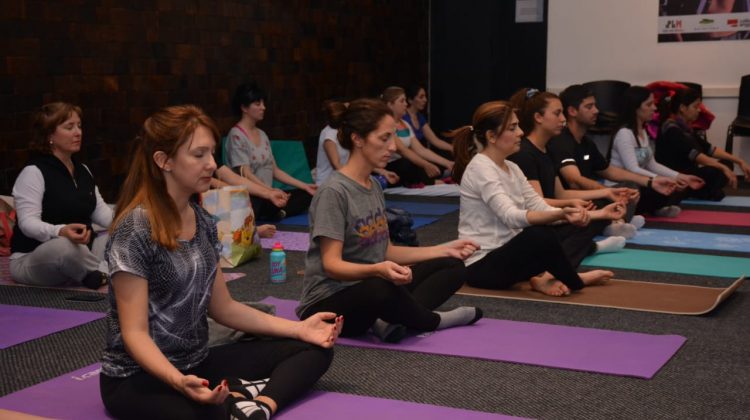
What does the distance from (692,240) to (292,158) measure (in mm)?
3157

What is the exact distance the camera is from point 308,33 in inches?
321

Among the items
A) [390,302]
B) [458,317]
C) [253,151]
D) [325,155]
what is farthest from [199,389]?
[325,155]

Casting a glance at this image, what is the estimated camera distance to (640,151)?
6473mm

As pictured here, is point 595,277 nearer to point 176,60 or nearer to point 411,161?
point 176,60

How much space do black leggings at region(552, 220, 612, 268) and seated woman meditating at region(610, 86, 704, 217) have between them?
146 centimetres

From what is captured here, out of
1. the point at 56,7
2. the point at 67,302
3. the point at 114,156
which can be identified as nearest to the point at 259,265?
the point at 67,302

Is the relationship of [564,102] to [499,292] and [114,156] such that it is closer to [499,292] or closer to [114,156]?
[499,292]

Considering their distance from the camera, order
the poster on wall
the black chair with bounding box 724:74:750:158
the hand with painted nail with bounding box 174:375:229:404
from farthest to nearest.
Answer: the poster on wall → the black chair with bounding box 724:74:750:158 → the hand with painted nail with bounding box 174:375:229:404

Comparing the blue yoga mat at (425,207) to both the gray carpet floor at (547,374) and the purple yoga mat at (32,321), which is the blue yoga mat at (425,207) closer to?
the gray carpet floor at (547,374)

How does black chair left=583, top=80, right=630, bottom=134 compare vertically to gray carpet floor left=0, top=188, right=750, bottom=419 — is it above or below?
above

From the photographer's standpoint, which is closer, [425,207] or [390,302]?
[390,302]

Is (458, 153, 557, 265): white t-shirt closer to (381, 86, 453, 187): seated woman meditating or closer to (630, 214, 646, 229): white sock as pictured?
(630, 214, 646, 229): white sock

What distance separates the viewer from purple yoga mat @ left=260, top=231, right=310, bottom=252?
5457 millimetres

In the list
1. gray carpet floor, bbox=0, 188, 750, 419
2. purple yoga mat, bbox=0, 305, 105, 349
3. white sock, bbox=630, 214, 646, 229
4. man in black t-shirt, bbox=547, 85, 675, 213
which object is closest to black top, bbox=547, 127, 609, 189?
man in black t-shirt, bbox=547, 85, 675, 213
